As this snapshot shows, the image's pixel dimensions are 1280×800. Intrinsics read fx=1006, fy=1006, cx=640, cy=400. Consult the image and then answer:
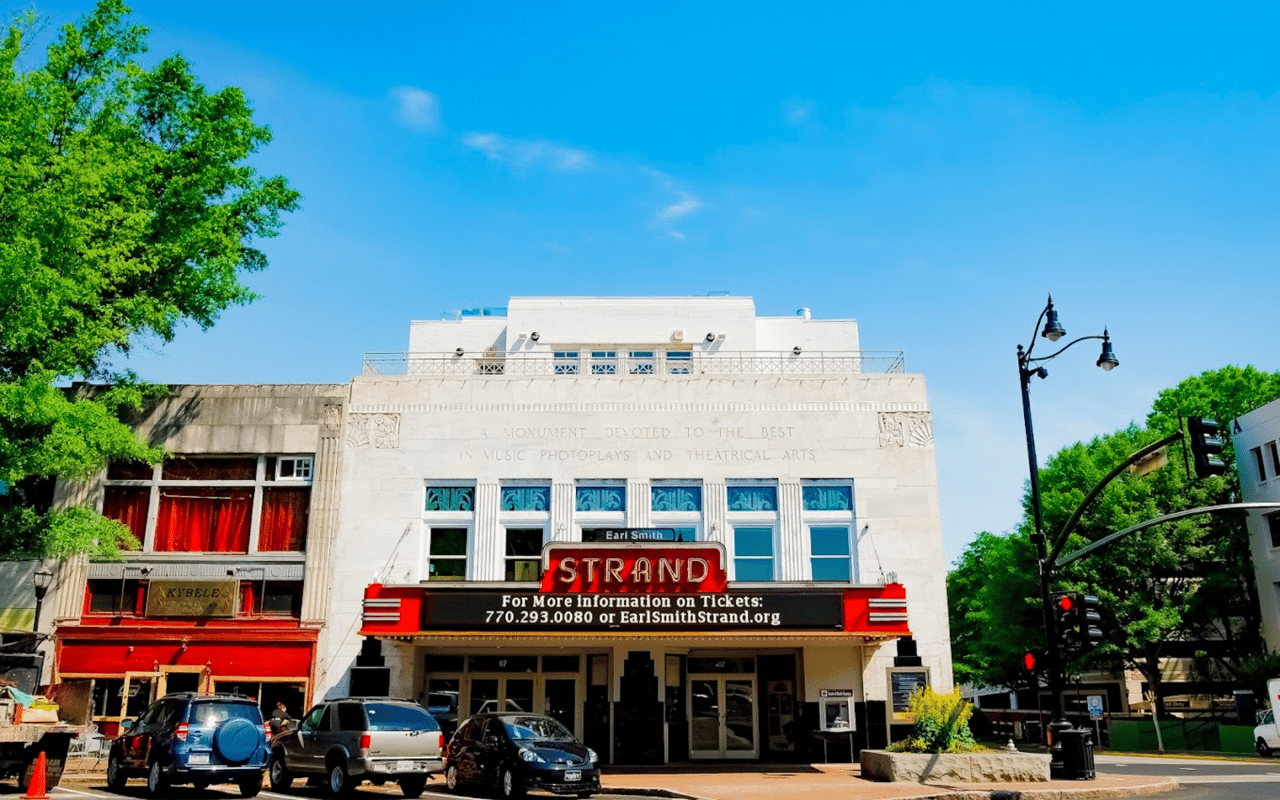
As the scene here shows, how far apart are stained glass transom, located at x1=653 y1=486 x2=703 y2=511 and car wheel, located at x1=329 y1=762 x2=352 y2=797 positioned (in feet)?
41.7

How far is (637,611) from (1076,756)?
10.4 metres

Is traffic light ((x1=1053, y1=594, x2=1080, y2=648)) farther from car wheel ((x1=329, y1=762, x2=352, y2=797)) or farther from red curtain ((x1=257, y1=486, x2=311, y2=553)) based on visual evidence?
red curtain ((x1=257, y1=486, x2=311, y2=553))

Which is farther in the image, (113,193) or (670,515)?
(670,515)

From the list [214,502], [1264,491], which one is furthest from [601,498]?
[1264,491]

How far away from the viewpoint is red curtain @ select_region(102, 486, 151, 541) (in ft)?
94.9

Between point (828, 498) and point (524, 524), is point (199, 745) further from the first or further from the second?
point (828, 498)

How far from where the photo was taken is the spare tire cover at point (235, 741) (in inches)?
680

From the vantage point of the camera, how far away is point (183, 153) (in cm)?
2831

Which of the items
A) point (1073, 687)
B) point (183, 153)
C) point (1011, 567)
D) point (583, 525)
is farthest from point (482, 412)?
point (1073, 687)

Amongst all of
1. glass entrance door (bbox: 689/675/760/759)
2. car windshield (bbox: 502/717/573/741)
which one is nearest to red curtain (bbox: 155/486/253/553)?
car windshield (bbox: 502/717/573/741)

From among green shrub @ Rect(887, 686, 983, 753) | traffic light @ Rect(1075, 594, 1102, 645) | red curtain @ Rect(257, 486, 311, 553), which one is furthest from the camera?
red curtain @ Rect(257, 486, 311, 553)

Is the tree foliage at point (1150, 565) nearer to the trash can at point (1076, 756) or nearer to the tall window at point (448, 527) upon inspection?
the trash can at point (1076, 756)

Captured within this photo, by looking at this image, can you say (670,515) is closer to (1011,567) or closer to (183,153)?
(183,153)

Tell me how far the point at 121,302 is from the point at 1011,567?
36.7 metres
